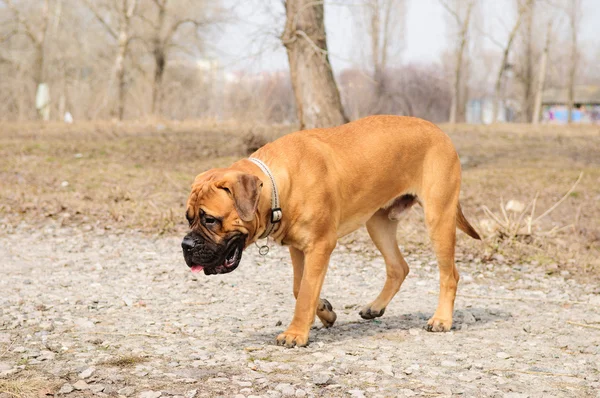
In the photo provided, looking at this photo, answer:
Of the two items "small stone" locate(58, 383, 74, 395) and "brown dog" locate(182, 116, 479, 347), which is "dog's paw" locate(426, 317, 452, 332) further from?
"small stone" locate(58, 383, 74, 395)

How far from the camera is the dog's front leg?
4.70 m

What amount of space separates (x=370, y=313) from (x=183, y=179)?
723cm

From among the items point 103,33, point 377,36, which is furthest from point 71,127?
point 377,36

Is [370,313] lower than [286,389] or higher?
lower

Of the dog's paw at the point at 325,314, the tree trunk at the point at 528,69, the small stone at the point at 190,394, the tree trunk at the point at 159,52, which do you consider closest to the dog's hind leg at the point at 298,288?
the dog's paw at the point at 325,314

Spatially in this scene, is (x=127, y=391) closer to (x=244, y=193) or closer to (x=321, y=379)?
(x=321, y=379)

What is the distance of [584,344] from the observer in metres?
4.97

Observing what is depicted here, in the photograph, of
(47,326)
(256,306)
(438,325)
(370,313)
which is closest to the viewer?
(47,326)

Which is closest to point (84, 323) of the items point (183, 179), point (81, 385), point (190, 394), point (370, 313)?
point (81, 385)

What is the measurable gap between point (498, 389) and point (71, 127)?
1778cm

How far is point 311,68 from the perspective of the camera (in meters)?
13.6

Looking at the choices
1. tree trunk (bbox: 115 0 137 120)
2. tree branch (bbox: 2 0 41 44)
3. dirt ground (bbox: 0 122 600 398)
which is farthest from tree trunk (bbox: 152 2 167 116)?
dirt ground (bbox: 0 122 600 398)

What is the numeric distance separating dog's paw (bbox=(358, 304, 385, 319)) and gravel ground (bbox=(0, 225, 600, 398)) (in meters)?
0.06

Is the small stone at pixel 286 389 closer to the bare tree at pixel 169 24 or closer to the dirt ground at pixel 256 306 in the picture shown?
the dirt ground at pixel 256 306
